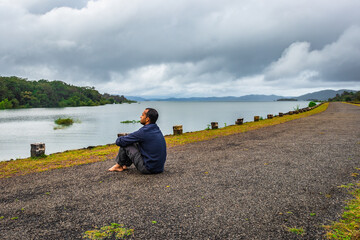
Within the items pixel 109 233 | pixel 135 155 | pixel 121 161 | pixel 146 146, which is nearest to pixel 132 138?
pixel 146 146

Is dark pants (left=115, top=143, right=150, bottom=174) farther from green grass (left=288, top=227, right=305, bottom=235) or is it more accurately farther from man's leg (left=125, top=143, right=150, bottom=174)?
green grass (left=288, top=227, right=305, bottom=235)

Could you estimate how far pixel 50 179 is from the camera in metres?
6.10

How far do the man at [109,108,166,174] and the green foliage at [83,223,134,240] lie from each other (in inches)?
99.3

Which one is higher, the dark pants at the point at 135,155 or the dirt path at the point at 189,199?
the dark pants at the point at 135,155

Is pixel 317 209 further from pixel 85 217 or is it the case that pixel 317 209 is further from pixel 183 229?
pixel 85 217

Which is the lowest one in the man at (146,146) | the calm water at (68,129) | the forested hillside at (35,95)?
the calm water at (68,129)

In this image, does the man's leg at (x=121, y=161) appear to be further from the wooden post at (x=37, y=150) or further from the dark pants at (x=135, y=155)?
the wooden post at (x=37, y=150)

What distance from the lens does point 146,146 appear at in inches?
235

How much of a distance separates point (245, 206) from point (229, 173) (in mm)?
1998

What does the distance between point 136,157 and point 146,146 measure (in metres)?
0.42

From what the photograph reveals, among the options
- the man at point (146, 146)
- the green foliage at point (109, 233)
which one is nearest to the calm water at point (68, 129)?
the man at point (146, 146)

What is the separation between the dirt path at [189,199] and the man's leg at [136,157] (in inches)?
A: 10.2

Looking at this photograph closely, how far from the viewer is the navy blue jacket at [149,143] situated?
5.91 meters

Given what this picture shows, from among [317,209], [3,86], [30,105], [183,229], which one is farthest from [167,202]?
[30,105]
